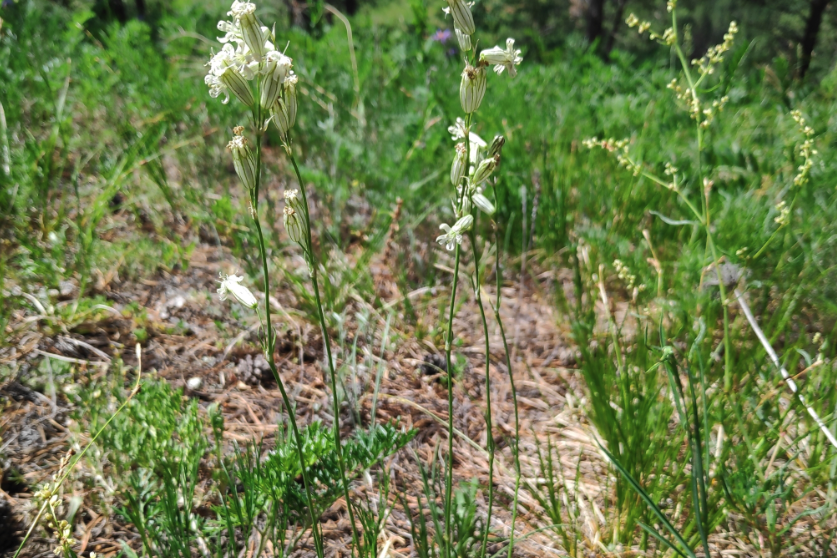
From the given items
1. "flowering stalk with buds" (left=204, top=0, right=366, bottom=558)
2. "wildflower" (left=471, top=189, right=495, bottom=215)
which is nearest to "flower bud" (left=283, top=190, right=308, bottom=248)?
"flowering stalk with buds" (left=204, top=0, right=366, bottom=558)

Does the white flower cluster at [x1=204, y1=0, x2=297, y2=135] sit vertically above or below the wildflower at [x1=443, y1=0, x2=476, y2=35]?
below

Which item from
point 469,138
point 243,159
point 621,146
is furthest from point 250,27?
point 621,146

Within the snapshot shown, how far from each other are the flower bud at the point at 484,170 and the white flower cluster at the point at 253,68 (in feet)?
1.08

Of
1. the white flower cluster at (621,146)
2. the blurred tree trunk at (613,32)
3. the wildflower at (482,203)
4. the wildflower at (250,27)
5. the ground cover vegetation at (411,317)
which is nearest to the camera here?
the wildflower at (250,27)

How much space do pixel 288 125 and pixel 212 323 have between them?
1432 mm

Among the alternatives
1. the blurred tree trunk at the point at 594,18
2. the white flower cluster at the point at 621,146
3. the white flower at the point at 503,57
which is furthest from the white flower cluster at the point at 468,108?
the blurred tree trunk at the point at 594,18

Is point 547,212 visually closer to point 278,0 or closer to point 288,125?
point 288,125

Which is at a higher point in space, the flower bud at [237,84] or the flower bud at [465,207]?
the flower bud at [237,84]

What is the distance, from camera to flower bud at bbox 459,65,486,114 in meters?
0.91

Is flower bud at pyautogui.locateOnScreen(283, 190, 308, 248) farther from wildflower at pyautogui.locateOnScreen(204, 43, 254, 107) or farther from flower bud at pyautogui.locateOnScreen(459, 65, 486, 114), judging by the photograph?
flower bud at pyautogui.locateOnScreen(459, 65, 486, 114)

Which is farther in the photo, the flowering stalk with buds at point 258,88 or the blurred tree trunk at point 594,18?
the blurred tree trunk at point 594,18

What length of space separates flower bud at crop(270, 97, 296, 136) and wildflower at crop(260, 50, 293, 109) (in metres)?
0.03

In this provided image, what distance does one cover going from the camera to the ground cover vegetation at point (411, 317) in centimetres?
127

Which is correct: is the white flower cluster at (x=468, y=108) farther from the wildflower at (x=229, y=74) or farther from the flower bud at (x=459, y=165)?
the wildflower at (x=229, y=74)
